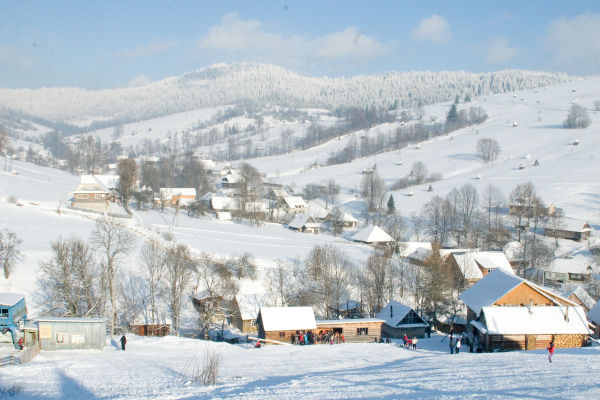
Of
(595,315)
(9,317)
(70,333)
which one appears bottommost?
(595,315)

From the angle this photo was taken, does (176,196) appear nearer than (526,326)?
No

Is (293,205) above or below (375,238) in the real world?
above

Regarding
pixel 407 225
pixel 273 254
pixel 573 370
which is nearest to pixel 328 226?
pixel 407 225

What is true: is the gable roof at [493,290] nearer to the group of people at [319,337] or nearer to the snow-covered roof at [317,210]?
the group of people at [319,337]

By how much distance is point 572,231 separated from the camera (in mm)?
51500

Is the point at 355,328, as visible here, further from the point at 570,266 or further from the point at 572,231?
the point at 572,231

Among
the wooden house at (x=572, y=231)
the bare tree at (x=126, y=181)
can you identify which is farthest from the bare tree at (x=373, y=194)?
the bare tree at (x=126, y=181)

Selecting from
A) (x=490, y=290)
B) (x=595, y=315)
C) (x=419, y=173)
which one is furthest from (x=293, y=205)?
(x=490, y=290)

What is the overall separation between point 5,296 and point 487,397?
19.0 meters

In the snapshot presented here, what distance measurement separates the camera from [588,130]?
4006 inches

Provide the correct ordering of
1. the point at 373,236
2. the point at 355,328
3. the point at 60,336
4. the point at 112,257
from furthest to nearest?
the point at 373,236 < the point at 112,257 < the point at 355,328 < the point at 60,336

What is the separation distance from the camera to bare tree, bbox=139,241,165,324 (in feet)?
89.1

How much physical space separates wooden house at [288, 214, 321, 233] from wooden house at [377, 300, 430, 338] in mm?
27675

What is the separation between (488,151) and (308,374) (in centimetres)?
8517
